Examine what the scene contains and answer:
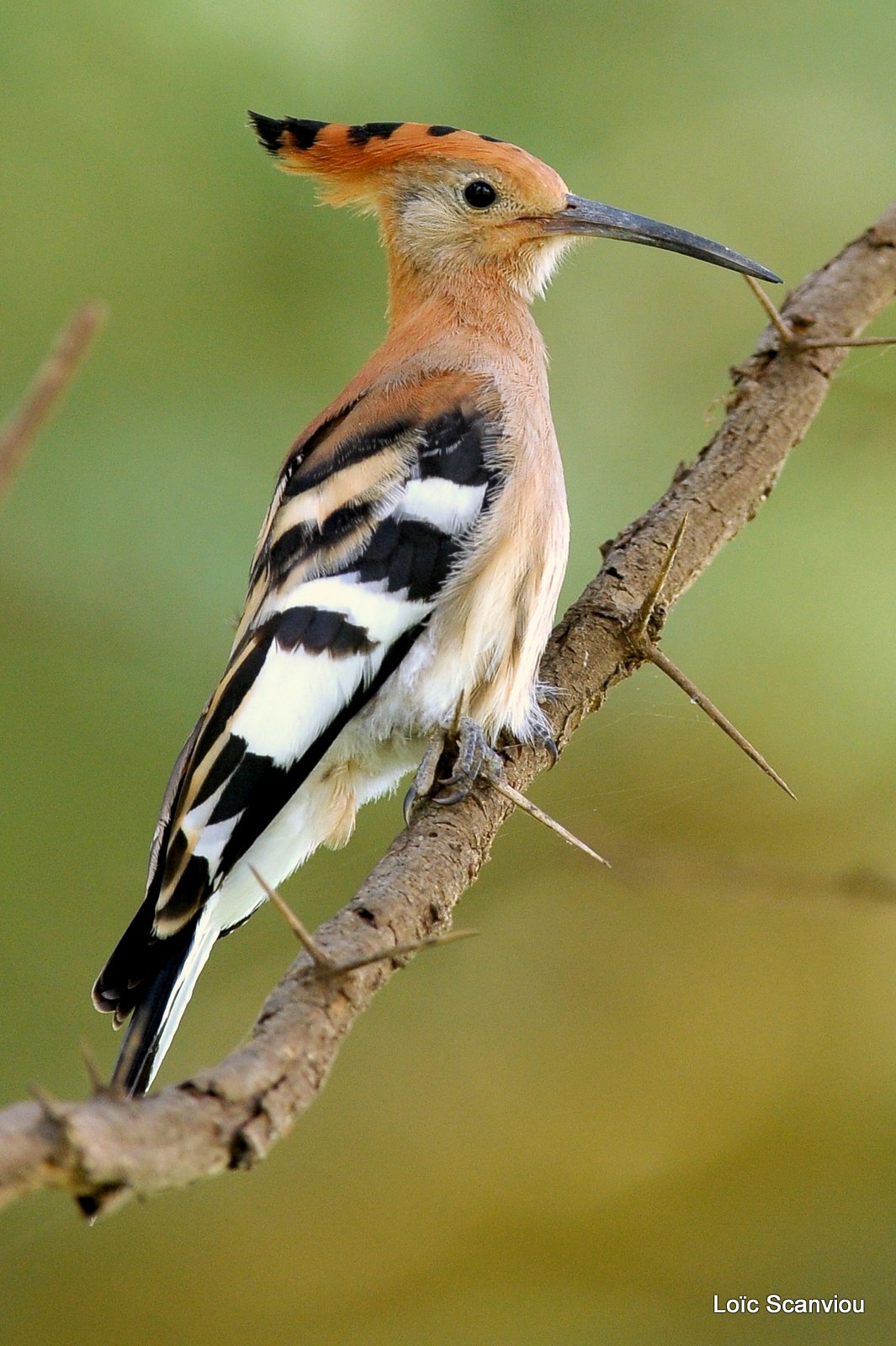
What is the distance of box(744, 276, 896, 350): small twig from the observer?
1.44 metres

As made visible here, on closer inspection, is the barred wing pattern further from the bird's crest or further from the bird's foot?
the bird's crest

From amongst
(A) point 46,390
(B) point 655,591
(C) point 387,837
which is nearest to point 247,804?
(B) point 655,591

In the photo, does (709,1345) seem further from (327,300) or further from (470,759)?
(327,300)

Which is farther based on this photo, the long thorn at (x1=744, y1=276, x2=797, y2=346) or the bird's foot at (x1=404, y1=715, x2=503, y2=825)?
the long thorn at (x1=744, y1=276, x2=797, y2=346)

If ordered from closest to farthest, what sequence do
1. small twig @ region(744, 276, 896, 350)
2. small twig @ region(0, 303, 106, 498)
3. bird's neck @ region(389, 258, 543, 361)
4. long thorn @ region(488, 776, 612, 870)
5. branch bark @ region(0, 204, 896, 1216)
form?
small twig @ region(0, 303, 106, 498) < branch bark @ region(0, 204, 896, 1216) < long thorn @ region(488, 776, 612, 870) < small twig @ region(744, 276, 896, 350) < bird's neck @ region(389, 258, 543, 361)

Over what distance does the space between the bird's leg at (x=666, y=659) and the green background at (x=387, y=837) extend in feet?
2.58

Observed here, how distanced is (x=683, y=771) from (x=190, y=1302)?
1.29 metres

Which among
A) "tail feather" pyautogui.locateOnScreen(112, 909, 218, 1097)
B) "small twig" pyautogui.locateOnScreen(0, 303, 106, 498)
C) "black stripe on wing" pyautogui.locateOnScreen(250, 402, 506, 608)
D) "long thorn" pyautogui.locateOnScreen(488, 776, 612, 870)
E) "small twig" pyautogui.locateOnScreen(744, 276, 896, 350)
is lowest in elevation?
"small twig" pyautogui.locateOnScreen(0, 303, 106, 498)

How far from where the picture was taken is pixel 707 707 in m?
1.25

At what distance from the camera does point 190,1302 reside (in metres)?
2.34

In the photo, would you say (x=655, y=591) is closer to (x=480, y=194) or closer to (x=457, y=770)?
(x=457, y=770)

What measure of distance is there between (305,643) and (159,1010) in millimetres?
395

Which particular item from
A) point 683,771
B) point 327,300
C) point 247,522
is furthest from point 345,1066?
point 327,300

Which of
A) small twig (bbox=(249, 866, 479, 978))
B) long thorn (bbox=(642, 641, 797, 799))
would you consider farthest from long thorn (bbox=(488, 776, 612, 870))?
small twig (bbox=(249, 866, 479, 978))
